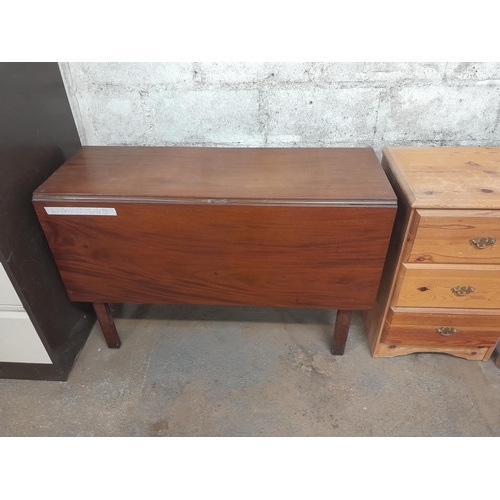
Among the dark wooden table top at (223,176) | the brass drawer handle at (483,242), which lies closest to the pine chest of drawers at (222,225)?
the dark wooden table top at (223,176)

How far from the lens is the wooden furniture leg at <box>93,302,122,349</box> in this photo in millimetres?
1435

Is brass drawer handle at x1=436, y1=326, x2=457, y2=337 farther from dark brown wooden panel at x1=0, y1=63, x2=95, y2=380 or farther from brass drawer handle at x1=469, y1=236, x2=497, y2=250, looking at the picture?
dark brown wooden panel at x1=0, y1=63, x2=95, y2=380

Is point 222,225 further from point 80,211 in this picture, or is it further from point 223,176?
point 80,211

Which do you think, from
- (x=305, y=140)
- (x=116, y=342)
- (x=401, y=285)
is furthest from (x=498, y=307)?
(x=116, y=342)

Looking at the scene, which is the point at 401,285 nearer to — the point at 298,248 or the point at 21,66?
→ the point at 298,248

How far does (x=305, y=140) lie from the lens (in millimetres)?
1479

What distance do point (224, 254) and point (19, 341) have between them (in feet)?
2.64

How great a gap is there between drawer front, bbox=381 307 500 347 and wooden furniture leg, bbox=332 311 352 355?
14cm

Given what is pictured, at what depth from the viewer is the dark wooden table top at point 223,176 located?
1.10 metres

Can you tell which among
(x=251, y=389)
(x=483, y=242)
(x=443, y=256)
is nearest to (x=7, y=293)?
(x=251, y=389)

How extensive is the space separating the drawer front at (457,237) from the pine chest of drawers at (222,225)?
104 millimetres

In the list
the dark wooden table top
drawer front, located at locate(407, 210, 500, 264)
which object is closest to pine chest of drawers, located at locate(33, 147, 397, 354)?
the dark wooden table top

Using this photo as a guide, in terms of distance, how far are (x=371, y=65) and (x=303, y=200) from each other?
62cm

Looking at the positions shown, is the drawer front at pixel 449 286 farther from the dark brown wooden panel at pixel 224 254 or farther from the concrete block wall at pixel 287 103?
the concrete block wall at pixel 287 103
